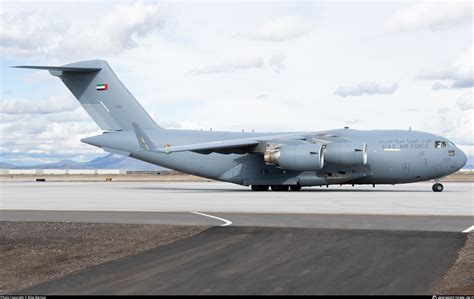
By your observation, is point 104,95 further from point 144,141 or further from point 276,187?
point 276,187

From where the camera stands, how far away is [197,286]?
1038 cm

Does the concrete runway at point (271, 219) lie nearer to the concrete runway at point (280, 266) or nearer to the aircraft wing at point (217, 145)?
the concrete runway at point (280, 266)

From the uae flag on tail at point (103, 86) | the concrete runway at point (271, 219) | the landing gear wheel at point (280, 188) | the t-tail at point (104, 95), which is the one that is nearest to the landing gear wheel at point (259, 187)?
the landing gear wheel at point (280, 188)

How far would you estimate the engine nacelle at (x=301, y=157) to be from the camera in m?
38.9

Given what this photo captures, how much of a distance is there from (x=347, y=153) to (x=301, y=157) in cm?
278

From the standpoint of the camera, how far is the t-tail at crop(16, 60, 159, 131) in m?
45.3

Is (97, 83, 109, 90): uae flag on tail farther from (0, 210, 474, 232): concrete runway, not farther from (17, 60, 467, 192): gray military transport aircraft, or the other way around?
(0, 210, 474, 232): concrete runway

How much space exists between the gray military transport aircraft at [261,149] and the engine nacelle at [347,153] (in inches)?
2.4

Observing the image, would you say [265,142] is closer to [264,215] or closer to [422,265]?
[264,215]

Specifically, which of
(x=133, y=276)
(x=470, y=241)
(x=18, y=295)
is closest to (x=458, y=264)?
(x=470, y=241)

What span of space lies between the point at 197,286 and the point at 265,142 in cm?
3074

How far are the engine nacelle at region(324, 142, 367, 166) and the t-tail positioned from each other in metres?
13.4

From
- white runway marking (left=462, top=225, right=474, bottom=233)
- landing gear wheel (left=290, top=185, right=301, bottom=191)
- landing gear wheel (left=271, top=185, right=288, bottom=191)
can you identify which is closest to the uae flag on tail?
landing gear wheel (left=271, top=185, right=288, bottom=191)

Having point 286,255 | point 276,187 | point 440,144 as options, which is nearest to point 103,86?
point 276,187
